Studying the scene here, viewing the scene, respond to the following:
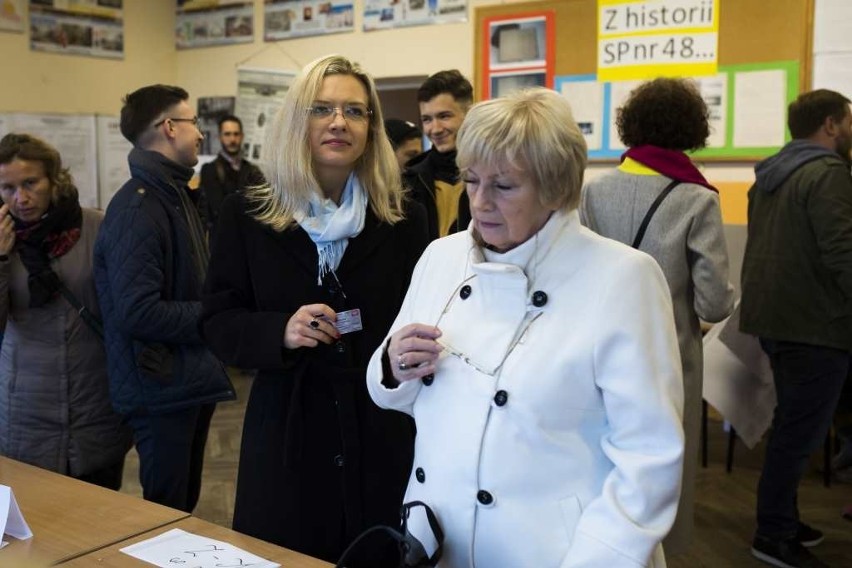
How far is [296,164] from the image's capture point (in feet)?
5.79

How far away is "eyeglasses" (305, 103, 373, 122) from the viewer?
177cm

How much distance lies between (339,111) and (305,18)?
5160mm

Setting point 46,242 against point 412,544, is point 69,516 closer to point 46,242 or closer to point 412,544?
point 412,544

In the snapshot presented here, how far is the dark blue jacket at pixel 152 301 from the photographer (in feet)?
7.67

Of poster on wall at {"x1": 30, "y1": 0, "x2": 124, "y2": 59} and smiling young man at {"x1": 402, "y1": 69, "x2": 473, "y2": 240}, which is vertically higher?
poster on wall at {"x1": 30, "y1": 0, "x2": 124, "y2": 59}

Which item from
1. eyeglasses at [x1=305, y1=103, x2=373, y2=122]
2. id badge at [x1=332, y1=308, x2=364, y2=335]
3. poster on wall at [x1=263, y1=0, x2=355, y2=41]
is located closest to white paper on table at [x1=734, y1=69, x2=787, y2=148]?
poster on wall at [x1=263, y1=0, x2=355, y2=41]

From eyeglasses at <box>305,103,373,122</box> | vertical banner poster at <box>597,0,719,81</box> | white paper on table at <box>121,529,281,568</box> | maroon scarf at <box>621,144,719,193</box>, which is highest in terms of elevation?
vertical banner poster at <box>597,0,719,81</box>

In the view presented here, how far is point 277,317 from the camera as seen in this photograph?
1.70 metres

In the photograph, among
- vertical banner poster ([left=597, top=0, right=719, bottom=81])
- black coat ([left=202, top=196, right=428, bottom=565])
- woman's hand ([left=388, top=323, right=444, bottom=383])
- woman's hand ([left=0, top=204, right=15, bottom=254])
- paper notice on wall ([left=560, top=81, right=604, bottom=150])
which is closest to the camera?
woman's hand ([left=388, top=323, right=444, bottom=383])

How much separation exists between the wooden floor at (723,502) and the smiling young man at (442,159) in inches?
62.5

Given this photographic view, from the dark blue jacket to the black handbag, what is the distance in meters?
1.13

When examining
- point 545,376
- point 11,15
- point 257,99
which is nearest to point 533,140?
point 545,376

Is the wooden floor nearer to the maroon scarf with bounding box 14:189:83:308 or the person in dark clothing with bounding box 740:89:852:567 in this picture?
the person in dark clothing with bounding box 740:89:852:567

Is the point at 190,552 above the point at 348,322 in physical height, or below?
below
